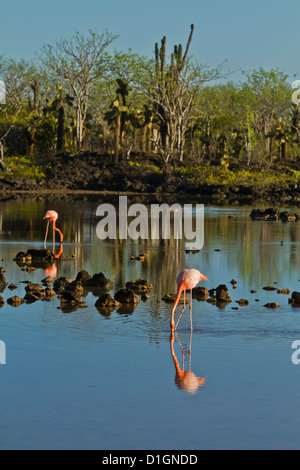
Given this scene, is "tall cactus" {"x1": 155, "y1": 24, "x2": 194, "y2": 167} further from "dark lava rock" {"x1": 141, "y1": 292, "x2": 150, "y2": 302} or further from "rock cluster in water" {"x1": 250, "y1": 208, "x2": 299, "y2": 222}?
"dark lava rock" {"x1": 141, "y1": 292, "x2": 150, "y2": 302}

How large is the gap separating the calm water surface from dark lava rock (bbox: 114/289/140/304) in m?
0.18

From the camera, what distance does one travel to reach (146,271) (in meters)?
20.2

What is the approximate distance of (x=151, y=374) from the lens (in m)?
10.8

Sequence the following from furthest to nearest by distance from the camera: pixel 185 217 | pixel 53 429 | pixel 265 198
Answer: pixel 265 198 → pixel 185 217 → pixel 53 429

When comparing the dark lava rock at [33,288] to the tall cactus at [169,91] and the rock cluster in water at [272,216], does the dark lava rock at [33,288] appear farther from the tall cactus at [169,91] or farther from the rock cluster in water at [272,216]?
the tall cactus at [169,91]

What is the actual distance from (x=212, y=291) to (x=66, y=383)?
691cm

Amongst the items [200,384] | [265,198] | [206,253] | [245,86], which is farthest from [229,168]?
[200,384]

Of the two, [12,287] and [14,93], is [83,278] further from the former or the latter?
[14,93]

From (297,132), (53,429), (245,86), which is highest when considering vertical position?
(245,86)

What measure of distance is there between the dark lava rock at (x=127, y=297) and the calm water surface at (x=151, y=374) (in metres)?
0.18

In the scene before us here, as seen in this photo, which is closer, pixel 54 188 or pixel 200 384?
pixel 200 384

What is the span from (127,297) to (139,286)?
1.37 m

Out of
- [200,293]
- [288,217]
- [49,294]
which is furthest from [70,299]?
[288,217]

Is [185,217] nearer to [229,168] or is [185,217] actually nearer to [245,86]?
[229,168]
